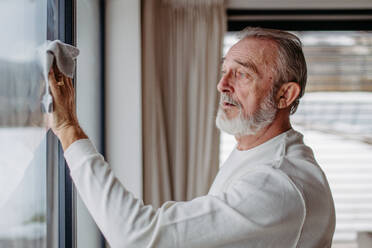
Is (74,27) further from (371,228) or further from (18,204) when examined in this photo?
(371,228)

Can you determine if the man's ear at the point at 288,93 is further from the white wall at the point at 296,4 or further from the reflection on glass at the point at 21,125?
the white wall at the point at 296,4

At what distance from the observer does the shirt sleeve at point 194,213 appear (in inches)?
36.8

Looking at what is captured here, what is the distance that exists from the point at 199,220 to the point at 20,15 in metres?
0.71

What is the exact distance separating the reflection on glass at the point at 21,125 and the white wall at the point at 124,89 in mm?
1302

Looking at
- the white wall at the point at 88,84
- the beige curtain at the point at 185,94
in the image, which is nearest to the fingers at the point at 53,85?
the white wall at the point at 88,84

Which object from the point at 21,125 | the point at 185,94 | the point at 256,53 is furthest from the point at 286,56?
the point at 185,94

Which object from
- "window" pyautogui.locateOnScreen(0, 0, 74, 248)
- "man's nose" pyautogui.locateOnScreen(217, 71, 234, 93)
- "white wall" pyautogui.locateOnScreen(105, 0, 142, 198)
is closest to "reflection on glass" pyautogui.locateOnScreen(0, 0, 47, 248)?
"window" pyautogui.locateOnScreen(0, 0, 74, 248)

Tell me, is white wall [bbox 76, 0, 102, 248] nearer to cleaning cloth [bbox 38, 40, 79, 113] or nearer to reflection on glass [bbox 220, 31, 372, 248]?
cleaning cloth [bbox 38, 40, 79, 113]

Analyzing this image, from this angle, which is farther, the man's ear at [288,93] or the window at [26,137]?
the man's ear at [288,93]

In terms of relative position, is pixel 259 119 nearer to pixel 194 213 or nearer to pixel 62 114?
pixel 194 213

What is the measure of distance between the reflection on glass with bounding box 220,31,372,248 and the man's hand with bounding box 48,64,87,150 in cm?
235

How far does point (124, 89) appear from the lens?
2633 millimetres

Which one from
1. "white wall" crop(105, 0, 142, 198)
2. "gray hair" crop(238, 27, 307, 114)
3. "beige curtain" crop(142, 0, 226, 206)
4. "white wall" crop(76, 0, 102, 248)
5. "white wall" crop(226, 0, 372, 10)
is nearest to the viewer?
"gray hair" crop(238, 27, 307, 114)

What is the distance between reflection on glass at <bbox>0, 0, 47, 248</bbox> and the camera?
3.12 ft
